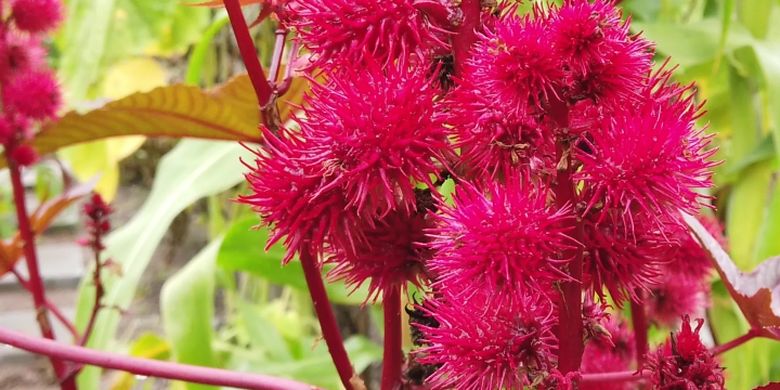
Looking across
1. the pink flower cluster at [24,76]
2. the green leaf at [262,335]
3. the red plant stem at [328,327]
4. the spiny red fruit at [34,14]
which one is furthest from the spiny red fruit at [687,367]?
the green leaf at [262,335]

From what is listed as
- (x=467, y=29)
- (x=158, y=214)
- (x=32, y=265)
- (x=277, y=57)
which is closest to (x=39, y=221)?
(x=32, y=265)

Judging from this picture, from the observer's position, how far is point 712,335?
70 cm

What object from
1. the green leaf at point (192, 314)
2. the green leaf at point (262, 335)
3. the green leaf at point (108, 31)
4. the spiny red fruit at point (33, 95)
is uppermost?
the green leaf at point (108, 31)

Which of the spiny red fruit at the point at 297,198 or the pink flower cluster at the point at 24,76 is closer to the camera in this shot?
the spiny red fruit at the point at 297,198

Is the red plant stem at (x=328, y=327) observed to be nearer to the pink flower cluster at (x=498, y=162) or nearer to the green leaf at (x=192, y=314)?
the pink flower cluster at (x=498, y=162)

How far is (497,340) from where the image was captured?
0.26 m

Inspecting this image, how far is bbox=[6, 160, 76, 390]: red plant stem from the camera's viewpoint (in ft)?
1.73

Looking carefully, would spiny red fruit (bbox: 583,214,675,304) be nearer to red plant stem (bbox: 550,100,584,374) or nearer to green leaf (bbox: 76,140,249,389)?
red plant stem (bbox: 550,100,584,374)

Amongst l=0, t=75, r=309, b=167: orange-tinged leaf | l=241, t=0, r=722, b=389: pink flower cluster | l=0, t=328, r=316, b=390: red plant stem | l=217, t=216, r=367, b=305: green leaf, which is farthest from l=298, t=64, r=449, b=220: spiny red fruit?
l=217, t=216, r=367, b=305: green leaf

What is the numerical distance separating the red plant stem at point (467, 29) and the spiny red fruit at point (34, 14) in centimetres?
48

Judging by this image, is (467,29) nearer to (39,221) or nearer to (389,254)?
(389,254)

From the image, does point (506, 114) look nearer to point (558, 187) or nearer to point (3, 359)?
point (558, 187)

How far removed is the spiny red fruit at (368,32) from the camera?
0.28 meters

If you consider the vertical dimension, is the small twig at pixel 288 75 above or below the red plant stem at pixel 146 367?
above
